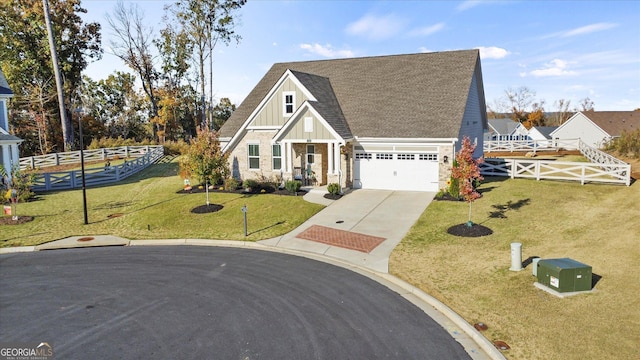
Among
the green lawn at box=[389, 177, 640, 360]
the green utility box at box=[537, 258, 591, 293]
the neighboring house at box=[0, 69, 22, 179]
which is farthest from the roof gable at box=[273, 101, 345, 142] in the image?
the neighboring house at box=[0, 69, 22, 179]

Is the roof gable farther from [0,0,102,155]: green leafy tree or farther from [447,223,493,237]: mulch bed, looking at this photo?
[0,0,102,155]: green leafy tree

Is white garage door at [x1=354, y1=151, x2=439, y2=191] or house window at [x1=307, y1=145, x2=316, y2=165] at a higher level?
house window at [x1=307, y1=145, x2=316, y2=165]

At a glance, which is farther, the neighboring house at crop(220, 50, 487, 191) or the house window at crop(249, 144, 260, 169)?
the house window at crop(249, 144, 260, 169)

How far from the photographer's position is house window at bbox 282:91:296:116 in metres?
26.7

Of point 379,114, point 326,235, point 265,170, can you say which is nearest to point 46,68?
point 265,170

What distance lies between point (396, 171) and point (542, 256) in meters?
12.7

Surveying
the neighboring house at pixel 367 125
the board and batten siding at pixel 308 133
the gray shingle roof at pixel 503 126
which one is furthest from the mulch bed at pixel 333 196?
the gray shingle roof at pixel 503 126

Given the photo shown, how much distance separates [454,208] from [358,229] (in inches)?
226

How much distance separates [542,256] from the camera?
45.6 ft

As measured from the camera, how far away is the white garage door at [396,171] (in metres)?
25.1

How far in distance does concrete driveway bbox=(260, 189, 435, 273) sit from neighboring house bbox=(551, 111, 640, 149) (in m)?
51.5

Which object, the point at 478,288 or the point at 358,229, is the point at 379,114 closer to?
the point at 358,229

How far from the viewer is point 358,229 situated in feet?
60.2

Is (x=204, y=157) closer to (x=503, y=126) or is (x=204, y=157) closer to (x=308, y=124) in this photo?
(x=308, y=124)
